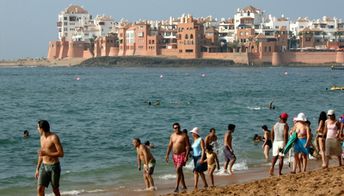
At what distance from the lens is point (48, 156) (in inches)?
465

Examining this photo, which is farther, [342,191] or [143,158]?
[143,158]

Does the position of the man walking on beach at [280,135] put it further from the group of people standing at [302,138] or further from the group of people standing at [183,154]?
→ the group of people standing at [183,154]

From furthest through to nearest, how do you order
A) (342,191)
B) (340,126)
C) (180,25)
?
(180,25) < (340,126) < (342,191)

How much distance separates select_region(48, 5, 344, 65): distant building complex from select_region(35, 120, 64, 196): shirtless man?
134 m

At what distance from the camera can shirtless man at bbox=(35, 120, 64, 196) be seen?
11648mm

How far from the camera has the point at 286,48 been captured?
153 metres

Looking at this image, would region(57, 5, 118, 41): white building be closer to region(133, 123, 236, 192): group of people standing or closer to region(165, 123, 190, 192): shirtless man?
region(133, 123, 236, 192): group of people standing

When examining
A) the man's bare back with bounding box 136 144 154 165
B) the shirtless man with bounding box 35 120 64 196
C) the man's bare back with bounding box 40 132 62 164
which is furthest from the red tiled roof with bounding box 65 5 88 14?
the man's bare back with bounding box 40 132 62 164

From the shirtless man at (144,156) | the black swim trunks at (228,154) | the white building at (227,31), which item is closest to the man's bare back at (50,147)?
the shirtless man at (144,156)

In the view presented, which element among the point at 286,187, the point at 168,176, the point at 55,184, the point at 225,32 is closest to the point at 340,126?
the point at 168,176

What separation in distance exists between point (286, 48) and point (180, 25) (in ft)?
68.2

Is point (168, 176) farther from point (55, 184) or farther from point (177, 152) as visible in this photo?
point (55, 184)

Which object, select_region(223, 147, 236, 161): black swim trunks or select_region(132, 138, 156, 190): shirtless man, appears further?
select_region(223, 147, 236, 161): black swim trunks

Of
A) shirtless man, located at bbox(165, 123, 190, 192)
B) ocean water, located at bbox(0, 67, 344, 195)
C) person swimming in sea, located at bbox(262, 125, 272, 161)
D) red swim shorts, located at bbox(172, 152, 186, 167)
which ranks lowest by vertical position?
ocean water, located at bbox(0, 67, 344, 195)
